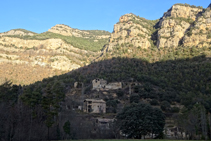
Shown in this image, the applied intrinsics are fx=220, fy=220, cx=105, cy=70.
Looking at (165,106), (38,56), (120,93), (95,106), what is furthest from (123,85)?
(38,56)

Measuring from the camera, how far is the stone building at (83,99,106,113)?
51750mm

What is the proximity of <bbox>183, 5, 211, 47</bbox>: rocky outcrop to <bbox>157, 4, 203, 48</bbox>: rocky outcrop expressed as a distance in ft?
14.7

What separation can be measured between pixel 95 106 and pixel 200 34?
209 feet

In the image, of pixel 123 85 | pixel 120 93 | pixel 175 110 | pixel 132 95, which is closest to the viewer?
pixel 175 110

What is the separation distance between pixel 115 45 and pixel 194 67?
152 ft

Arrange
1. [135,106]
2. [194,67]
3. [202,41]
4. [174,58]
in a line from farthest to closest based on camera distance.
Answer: [202,41], [174,58], [194,67], [135,106]

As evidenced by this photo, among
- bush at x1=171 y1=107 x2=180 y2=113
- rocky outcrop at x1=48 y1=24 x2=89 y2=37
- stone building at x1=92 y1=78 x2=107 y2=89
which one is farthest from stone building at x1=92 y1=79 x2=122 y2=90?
rocky outcrop at x1=48 y1=24 x2=89 y2=37

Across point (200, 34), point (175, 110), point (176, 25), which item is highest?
point (176, 25)

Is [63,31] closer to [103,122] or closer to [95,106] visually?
[95,106]

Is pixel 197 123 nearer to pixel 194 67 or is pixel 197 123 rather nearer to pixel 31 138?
pixel 31 138

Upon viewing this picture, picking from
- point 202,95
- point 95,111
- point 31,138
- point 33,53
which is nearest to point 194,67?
point 202,95

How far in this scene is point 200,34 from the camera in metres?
92.9

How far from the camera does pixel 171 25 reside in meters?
108

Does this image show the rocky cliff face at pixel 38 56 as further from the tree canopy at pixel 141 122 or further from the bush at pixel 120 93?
the tree canopy at pixel 141 122
